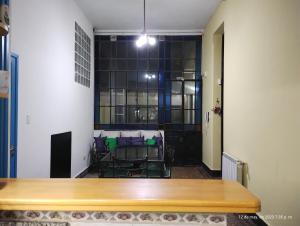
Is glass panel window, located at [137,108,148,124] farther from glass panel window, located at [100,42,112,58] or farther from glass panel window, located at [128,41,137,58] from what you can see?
glass panel window, located at [100,42,112,58]

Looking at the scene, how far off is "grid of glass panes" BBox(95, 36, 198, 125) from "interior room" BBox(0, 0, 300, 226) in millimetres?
29

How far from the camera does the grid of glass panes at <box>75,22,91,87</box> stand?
5793 millimetres

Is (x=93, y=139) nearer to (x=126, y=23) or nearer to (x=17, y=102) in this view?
(x=126, y=23)

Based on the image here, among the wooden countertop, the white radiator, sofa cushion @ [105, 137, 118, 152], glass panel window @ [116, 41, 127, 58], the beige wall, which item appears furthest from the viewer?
glass panel window @ [116, 41, 127, 58]

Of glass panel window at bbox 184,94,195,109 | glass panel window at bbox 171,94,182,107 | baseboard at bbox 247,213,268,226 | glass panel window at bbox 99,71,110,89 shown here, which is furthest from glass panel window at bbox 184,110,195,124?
baseboard at bbox 247,213,268,226

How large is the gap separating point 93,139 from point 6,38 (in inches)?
224

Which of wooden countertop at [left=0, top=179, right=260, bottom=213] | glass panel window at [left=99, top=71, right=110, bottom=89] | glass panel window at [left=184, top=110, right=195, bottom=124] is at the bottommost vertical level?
wooden countertop at [left=0, top=179, right=260, bottom=213]

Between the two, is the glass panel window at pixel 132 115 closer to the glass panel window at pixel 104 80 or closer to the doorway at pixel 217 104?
the glass panel window at pixel 104 80

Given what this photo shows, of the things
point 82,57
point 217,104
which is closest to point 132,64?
point 82,57

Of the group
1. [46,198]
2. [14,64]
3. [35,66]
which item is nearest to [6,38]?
[46,198]

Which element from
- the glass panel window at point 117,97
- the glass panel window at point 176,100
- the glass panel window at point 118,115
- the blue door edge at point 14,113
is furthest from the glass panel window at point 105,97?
the blue door edge at point 14,113

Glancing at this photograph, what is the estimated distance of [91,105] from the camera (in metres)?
7.27

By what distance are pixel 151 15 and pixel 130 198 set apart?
5844 millimetres

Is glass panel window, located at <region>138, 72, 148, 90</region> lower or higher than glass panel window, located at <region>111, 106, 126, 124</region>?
higher
